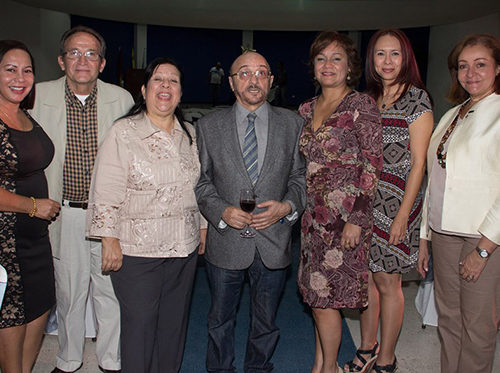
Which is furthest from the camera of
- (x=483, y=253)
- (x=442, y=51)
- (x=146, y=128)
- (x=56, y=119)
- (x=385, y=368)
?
(x=442, y=51)

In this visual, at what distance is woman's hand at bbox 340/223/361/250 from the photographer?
2465 mm

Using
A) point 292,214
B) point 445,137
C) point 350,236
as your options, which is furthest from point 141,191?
point 445,137

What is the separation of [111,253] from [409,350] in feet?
7.31

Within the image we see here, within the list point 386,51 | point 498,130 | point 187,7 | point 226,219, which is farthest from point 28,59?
point 187,7

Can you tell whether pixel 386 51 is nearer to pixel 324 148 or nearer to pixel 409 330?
pixel 324 148

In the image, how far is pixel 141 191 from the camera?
2.32 metres

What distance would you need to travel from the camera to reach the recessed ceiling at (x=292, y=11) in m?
12.3

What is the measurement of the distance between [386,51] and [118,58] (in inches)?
602

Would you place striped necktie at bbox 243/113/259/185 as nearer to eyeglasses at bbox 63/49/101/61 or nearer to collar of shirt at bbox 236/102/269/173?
collar of shirt at bbox 236/102/269/173

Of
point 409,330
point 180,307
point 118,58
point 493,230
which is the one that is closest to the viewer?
point 493,230

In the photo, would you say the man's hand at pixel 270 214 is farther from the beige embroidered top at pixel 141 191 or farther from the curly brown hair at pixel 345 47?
the curly brown hair at pixel 345 47

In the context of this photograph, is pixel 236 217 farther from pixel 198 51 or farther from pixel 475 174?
pixel 198 51

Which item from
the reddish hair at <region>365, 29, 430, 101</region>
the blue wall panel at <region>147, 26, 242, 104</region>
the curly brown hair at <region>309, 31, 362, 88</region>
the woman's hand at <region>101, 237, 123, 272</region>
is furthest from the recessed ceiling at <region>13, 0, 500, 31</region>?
the woman's hand at <region>101, 237, 123, 272</region>

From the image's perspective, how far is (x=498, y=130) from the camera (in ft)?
7.33
